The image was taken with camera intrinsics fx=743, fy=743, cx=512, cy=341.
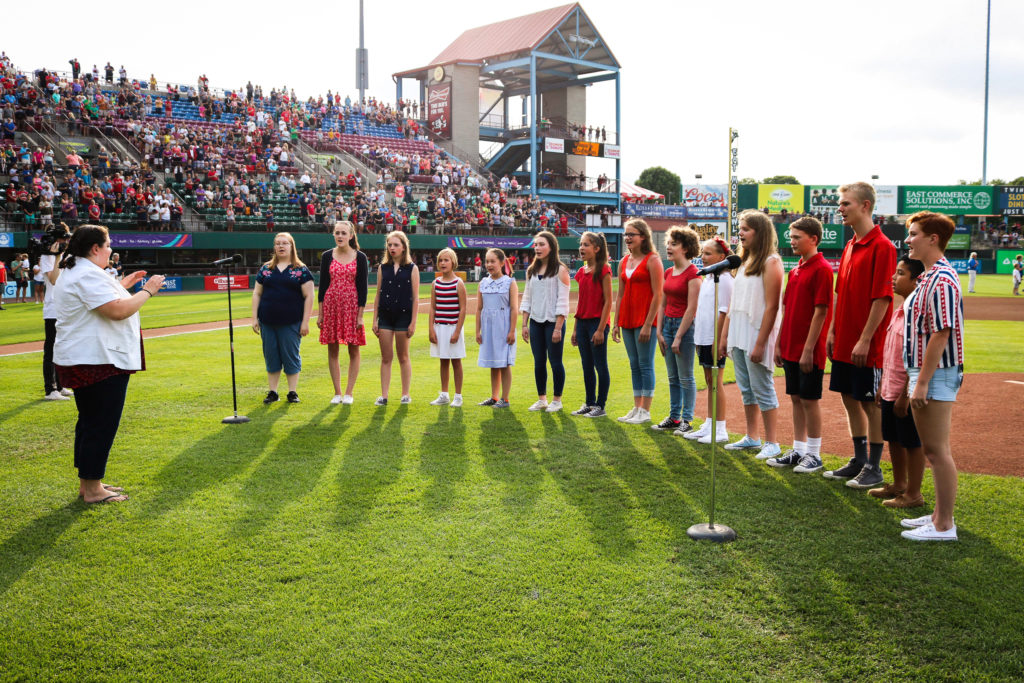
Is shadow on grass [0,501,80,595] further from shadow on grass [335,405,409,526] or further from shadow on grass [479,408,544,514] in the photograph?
shadow on grass [479,408,544,514]

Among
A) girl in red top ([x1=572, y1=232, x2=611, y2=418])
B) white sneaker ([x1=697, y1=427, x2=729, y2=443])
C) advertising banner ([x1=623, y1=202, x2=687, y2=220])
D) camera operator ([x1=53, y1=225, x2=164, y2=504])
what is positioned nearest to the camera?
camera operator ([x1=53, y1=225, x2=164, y2=504])

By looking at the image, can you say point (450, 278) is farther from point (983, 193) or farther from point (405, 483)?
point (983, 193)

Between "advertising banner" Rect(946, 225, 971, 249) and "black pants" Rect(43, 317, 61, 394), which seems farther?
"advertising banner" Rect(946, 225, 971, 249)

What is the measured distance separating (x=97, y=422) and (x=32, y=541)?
88 cm

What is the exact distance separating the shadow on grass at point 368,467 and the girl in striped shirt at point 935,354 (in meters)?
3.46

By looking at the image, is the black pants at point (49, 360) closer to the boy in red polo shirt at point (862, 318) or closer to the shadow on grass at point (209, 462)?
the shadow on grass at point (209, 462)

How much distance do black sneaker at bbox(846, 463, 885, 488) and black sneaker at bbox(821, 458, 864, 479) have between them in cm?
18

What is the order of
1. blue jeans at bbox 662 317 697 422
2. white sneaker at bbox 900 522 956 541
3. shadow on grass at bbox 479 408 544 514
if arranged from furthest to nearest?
blue jeans at bbox 662 317 697 422, shadow on grass at bbox 479 408 544 514, white sneaker at bbox 900 522 956 541

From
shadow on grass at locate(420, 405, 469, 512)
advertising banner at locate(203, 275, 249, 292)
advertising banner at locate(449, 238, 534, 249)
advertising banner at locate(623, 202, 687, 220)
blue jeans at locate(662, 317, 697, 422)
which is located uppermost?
advertising banner at locate(623, 202, 687, 220)

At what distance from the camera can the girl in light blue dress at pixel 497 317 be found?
27.3 feet

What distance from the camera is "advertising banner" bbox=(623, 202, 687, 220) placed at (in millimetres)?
60625

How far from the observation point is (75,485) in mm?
5555

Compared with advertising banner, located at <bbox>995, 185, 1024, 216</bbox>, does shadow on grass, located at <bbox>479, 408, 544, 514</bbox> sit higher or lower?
lower

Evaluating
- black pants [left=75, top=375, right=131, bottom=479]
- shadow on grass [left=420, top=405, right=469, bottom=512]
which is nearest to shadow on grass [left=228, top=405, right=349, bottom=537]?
shadow on grass [left=420, top=405, right=469, bottom=512]
